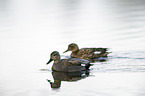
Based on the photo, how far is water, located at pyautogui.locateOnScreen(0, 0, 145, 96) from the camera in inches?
406

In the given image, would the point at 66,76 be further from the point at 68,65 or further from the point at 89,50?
the point at 89,50

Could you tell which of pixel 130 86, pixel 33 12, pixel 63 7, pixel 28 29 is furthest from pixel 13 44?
pixel 63 7

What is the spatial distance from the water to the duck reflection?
0.14 metres

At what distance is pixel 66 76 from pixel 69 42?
14.3ft

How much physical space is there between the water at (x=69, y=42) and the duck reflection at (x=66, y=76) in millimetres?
139

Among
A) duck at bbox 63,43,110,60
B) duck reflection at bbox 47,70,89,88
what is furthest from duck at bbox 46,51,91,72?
duck at bbox 63,43,110,60

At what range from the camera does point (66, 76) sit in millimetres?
11719

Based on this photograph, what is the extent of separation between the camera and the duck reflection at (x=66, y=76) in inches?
432

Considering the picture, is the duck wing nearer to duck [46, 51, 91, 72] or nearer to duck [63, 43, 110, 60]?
duck [63, 43, 110, 60]

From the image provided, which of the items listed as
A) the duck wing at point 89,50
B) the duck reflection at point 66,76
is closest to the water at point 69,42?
the duck reflection at point 66,76

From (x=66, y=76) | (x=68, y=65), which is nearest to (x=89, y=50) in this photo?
(x=68, y=65)

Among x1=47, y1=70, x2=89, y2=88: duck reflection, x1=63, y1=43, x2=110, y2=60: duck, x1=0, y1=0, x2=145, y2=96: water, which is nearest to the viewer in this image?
x1=0, y1=0, x2=145, y2=96: water

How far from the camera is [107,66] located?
12.4 m

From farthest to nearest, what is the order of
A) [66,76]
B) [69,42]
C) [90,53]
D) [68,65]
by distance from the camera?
[69,42], [90,53], [68,65], [66,76]
